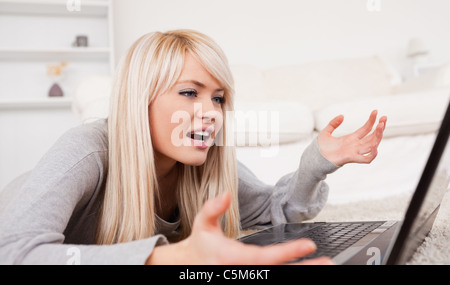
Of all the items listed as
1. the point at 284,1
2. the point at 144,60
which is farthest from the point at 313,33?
the point at 144,60

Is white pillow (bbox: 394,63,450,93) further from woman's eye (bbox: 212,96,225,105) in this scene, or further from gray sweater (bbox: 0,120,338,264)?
woman's eye (bbox: 212,96,225,105)

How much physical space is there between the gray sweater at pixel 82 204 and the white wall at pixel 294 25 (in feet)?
7.84

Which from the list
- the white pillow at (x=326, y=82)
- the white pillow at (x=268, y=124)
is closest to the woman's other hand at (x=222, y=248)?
the white pillow at (x=268, y=124)

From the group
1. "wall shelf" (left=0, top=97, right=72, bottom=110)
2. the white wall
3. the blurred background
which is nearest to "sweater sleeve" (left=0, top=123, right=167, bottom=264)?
the blurred background

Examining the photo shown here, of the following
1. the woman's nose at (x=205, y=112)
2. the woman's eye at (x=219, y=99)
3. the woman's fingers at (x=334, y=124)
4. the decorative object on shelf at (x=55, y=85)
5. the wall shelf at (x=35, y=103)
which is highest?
the decorative object on shelf at (x=55, y=85)

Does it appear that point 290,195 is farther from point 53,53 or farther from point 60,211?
point 53,53

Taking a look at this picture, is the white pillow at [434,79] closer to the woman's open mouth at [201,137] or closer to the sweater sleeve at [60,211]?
the woman's open mouth at [201,137]

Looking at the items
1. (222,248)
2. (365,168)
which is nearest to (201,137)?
(222,248)

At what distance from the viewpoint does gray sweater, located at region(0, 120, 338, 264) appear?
0.51 m

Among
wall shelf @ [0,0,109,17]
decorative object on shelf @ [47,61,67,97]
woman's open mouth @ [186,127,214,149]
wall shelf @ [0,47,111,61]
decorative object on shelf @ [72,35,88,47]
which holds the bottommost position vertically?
woman's open mouth @ [186,127,214,149]

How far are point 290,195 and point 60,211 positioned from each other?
64 cm

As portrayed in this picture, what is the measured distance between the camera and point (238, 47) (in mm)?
3488

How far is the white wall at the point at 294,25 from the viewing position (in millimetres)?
3344
